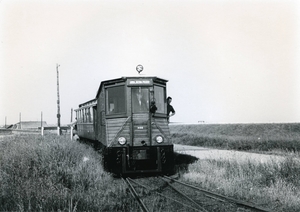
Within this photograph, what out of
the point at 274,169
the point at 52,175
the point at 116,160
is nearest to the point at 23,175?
the point at 52,175

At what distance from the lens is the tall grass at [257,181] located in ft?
21.5

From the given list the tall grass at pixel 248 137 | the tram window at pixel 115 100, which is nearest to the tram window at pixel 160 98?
the tram window at pixel 115 100

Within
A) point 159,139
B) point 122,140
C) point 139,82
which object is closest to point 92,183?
point 122,140

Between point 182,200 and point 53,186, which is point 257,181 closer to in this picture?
point 182,200

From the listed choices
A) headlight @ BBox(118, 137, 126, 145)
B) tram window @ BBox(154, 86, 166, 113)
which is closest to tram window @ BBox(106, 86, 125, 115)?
headlight @ BBox(118, 137, 126, 145)

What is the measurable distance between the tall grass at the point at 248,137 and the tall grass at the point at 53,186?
1030 cm

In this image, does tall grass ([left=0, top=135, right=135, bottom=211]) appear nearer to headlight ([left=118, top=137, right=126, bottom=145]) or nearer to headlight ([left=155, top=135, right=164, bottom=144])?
headlight ([left=118, top=137, right=126, bottom=145])

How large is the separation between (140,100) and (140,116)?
58cm

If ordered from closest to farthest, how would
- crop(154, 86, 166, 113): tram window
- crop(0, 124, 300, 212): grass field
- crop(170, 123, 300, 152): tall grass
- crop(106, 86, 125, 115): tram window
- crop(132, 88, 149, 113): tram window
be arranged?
crop(0, 124, 300, 212): grass field < crop(132, 88, 149, 113): tram window < crop(106, 86, 125, 115): tram window < crop(154, 86, 166, 113): tram window < crop(170, 123, 300, 152): tall grass

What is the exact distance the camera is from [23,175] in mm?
7125

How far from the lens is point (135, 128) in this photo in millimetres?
9867

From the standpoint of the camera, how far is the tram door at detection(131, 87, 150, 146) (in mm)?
9805

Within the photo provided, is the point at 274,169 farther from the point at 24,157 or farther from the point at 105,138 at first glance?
the point at 24,157

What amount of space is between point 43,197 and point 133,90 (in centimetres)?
531
